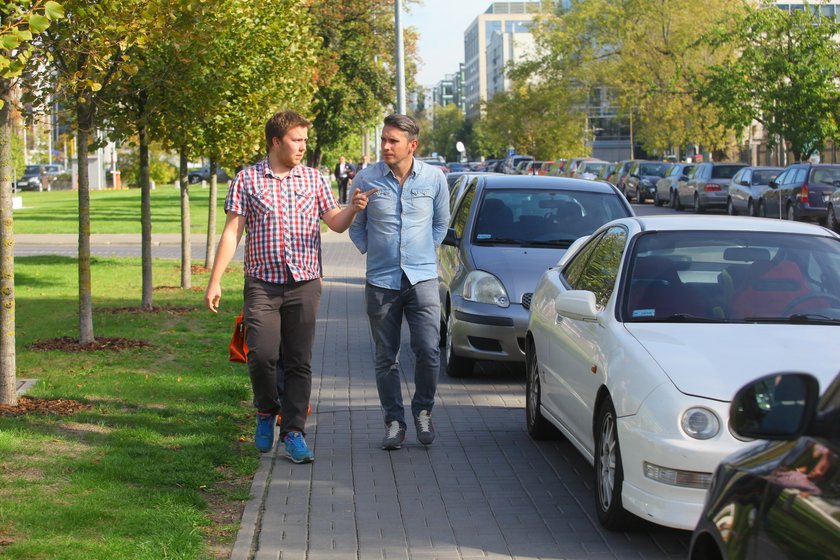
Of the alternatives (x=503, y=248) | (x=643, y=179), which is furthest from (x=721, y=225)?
(x=643, y=179)

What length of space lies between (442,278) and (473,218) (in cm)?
75

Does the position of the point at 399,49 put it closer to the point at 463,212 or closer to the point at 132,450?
the point at 463,212

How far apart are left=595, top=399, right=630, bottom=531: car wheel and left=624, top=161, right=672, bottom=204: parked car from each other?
43838 mm

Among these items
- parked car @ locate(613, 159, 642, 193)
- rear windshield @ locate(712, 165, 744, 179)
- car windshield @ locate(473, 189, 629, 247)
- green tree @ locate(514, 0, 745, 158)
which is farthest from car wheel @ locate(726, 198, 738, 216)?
car windshield @ locate(473, 189, 629, 247)

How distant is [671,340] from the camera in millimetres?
5762

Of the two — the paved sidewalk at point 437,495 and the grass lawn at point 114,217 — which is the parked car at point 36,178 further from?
the paved sidewalk at point 437,495

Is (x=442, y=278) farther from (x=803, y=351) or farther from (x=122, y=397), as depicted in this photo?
(x=803, y=351)

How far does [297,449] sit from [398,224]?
149 cm

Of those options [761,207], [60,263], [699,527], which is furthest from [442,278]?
[761,207]

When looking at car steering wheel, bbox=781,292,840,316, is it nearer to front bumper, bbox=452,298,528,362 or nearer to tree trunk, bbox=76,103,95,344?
front bumper, bbox=452,298,528,362

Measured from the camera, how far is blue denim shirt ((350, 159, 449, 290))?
7.50 meters

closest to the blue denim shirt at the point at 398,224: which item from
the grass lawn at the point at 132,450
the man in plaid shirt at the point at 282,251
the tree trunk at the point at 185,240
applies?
the man in plaid shirt at the point at 282,251

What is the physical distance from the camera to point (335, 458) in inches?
295

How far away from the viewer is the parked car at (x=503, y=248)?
32.4 feet
